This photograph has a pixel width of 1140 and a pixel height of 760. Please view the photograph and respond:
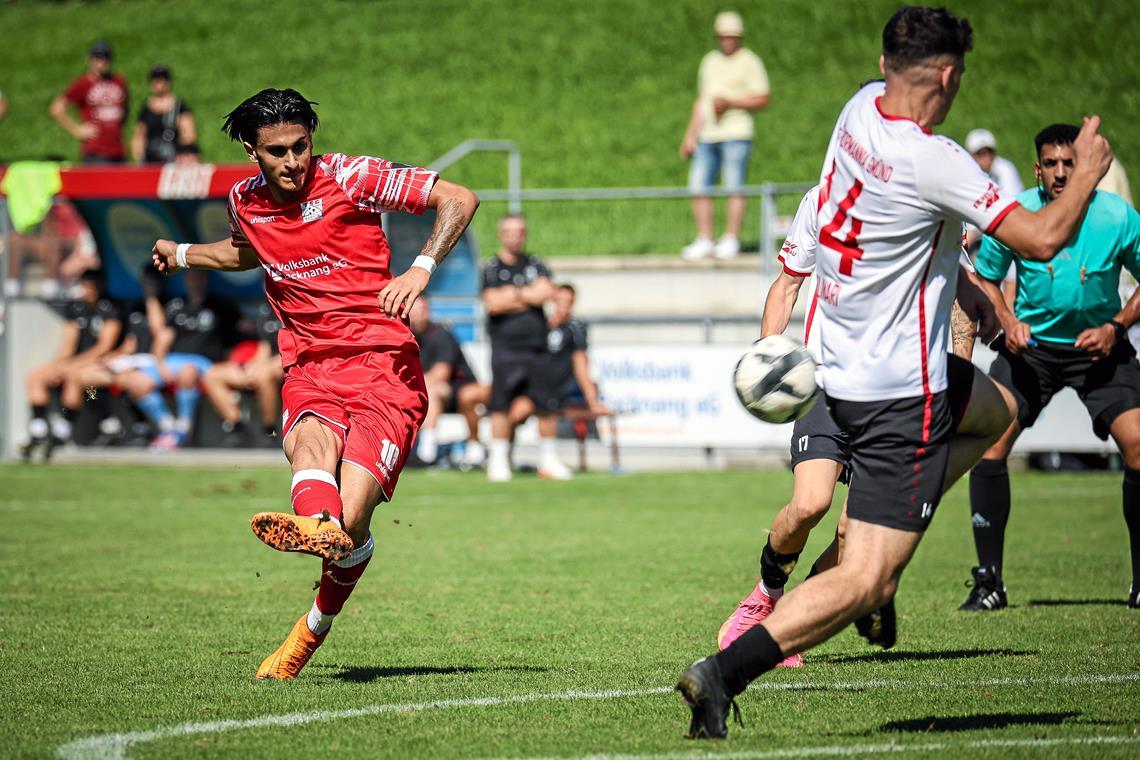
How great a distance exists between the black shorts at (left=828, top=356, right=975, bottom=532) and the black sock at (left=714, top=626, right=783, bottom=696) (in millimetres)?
519

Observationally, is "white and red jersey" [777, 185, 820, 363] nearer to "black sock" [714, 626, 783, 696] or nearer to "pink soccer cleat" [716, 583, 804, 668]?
"pink soccer cleat" [716, 583, 804, 668]

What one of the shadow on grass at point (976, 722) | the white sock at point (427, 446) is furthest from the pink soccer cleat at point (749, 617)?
the white sock at point (427, 446)

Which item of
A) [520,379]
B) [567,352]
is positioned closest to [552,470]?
[520,379]

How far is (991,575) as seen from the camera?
8.12 meters

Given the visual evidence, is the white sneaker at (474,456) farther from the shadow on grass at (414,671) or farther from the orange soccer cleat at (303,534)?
the orange soccer cleat at (303,534)

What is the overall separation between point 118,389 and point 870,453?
1456 centimetres

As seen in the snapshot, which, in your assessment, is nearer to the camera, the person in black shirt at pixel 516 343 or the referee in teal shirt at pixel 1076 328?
the referee in teal shirt at pixel 1076 328

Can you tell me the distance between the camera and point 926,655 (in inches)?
264

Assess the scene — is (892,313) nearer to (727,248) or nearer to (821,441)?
(821,441)

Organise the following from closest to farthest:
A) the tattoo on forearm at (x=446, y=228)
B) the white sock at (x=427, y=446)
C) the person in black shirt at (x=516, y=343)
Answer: the tattoo on forearm at (x=446, y=228) < the person in black shirt at (x=516, y=343) < the white sock at (x=427, y=446)

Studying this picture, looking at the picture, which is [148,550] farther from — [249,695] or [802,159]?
[802,159]

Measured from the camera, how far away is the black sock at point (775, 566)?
649 cm

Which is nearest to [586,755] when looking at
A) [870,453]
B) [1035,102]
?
[870,453]

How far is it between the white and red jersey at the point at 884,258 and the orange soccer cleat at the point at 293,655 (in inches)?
96.7
